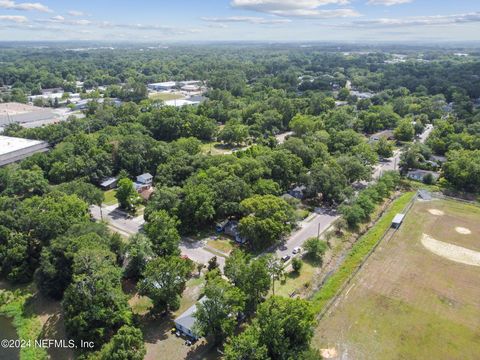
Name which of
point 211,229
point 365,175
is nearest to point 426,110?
point 365,175

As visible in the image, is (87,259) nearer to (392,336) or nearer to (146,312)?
(146,312)

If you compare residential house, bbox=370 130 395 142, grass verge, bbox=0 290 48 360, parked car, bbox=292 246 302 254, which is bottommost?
grass verge, bbox=0 290 48 360

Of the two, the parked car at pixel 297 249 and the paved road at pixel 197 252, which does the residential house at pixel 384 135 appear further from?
the paved road at pixel 197 252

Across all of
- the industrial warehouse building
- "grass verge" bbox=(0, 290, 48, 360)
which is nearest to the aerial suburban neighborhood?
"grass verge" bbox=(0, 290, 48, 360)

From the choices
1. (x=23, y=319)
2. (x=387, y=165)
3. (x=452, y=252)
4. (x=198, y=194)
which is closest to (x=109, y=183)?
(x=198, y=194)

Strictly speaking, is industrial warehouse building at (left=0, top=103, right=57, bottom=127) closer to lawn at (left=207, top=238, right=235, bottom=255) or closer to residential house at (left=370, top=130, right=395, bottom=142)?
lawn at (left=207, top=238, right=235, bottom=255)

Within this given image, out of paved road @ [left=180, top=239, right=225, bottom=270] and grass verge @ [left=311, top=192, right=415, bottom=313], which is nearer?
grass verge @ [left=311, top=192, right=415, bottom=313]

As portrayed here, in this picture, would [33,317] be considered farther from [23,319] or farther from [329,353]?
[329,353]
